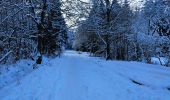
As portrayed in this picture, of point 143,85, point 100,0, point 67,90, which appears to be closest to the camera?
point 67,90

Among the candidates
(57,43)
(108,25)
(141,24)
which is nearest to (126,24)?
(141,24)

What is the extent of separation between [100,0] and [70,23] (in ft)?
23.0

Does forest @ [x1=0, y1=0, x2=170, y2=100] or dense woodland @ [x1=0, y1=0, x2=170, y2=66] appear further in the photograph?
dense woodland @ [x1=0, y1=0, x2=170, y2=66]

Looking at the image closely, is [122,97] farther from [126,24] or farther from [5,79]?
[126,24]

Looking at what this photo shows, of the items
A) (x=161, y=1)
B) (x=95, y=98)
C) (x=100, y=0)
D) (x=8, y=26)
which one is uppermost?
(x=100, y=0)

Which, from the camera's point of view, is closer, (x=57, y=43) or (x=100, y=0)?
(x=100, y=0)

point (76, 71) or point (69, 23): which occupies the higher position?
point (69, 23)

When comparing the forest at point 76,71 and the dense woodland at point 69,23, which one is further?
the dense woodland at point 69,23

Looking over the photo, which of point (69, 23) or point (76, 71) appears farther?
point (69, 23)

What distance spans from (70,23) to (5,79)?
12128 mm

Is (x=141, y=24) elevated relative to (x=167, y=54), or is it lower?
elevated

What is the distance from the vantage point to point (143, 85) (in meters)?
11.6

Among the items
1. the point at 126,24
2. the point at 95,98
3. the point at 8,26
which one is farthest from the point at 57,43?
the point at 95,98

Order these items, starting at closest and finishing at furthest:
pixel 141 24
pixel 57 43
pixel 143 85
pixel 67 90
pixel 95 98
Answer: pixel 95 98 < pixel 67 90 < pixel 143 85 < pixel 141 24 < pixel 57 43
